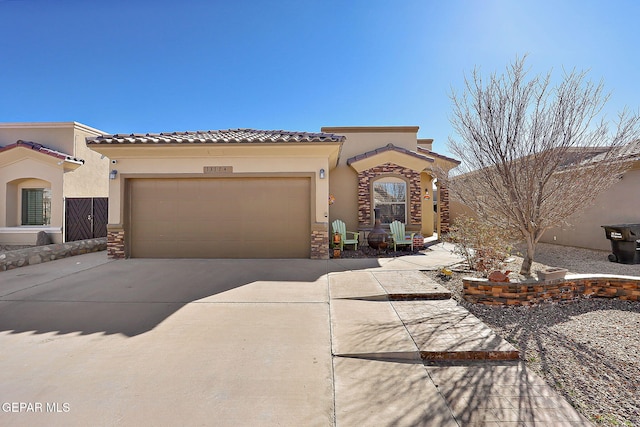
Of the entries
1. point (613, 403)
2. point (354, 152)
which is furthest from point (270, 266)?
point (354, 152)

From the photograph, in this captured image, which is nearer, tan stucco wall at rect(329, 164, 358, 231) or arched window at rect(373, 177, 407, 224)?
arched window at rect(373, 177, 407, 224)

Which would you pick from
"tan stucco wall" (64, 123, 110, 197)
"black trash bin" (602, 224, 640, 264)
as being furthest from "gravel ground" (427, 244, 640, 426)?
"tan stucco wall" (64, 123, 110, 197)

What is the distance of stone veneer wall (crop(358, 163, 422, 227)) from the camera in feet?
35.2

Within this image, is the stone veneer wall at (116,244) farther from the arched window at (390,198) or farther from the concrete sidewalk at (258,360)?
the arched window at (390,198)

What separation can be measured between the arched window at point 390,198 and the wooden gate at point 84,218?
10963 millimetres

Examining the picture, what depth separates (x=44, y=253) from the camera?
815 centimetres

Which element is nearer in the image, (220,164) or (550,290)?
(550,290)

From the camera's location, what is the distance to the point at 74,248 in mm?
9211

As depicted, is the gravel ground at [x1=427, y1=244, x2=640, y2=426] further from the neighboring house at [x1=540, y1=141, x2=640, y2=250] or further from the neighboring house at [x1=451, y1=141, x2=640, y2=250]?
the neighboring house at [x1=540, y1=141, x2=640, y2=250]

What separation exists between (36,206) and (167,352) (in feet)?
43.2

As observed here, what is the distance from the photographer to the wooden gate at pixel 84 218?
10.9m

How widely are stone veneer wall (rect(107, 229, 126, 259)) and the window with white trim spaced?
5943 millimetres

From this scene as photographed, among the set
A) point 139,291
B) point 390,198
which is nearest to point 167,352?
point 139,291

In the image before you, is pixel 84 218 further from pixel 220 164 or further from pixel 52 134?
pixel 220 164
